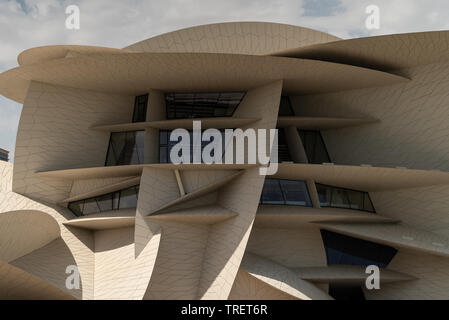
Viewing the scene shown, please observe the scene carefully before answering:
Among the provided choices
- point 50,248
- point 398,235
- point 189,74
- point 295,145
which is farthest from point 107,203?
point 398,235

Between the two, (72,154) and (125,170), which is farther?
(72,154)

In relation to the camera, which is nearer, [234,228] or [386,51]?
[234,228]

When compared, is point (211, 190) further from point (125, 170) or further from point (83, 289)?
point (83, 289)

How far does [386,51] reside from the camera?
1800cm

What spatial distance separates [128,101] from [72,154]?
489cm

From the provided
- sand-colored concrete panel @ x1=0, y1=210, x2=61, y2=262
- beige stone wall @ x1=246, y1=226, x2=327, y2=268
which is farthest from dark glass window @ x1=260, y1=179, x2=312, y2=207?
sand-colored concrete panel @ x1=0, y1=210, x2=61, y2=262

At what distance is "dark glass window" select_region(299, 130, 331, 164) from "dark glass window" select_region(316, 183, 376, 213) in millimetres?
3025

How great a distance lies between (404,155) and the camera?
19875mm

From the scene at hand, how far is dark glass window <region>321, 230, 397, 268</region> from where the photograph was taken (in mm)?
19453

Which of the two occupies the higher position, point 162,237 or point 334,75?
point 334,75

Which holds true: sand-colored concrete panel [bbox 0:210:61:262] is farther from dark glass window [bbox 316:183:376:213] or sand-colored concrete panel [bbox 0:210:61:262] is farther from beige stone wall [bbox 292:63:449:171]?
beige stone wall [bbox 292:63:449:171]

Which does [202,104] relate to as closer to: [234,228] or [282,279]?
[234,228]

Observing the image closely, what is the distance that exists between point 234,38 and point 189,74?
6834 millimetres
